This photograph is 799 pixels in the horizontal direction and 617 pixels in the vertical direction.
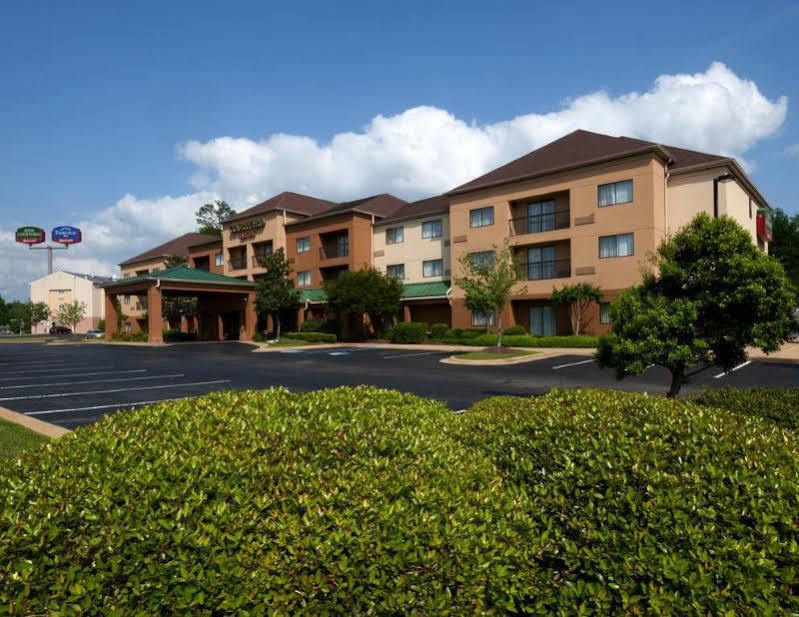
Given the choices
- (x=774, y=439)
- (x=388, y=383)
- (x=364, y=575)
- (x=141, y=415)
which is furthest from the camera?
(x=388, y=383)

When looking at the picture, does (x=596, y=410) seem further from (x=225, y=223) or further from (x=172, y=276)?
(x=225, y=223)

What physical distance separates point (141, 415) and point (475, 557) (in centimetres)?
246

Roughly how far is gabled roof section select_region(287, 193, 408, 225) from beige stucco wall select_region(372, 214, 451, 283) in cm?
185

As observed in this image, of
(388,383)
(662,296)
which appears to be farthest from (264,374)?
(662,296)

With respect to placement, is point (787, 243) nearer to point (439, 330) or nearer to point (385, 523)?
point (439, 330)

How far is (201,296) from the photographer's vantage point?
159 feet

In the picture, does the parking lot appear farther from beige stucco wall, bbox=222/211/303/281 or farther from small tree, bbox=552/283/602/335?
beige stucco wall, bbox=222/211/303/281

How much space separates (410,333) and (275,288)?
13.1 metres

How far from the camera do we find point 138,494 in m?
2.62

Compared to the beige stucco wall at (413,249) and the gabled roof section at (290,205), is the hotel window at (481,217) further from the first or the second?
the gabled roof section at (290,205)

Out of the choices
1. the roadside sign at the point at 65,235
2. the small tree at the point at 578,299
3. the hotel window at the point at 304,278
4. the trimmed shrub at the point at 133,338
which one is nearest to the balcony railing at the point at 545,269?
the small tree at the point at 578,299

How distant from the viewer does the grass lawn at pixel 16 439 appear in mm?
6957

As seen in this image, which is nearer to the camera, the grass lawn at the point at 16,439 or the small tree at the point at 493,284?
the grass lawn at the point at 16,439

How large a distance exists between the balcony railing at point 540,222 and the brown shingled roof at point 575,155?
2.72m
